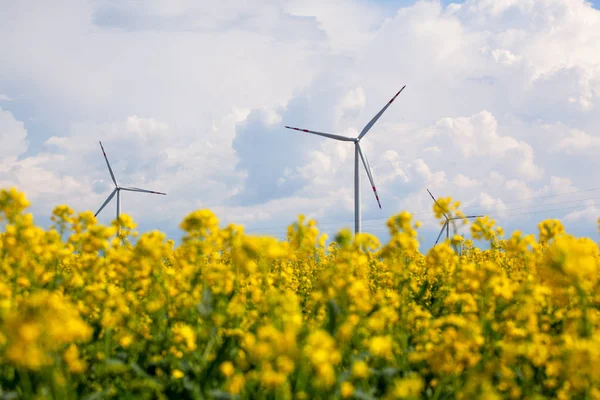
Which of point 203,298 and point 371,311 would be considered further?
point 371,311

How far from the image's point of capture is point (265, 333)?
394cm

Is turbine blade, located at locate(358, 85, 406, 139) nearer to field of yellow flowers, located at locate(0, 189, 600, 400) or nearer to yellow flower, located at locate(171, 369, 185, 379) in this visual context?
field of yellow flowers, located at locate(0, 189, 600, 400)

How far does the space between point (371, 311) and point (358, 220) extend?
1466 centimetres

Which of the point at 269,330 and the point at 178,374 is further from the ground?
the point at 269,330

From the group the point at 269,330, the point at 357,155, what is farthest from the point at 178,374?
the point at 357,155

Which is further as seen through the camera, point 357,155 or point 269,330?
point 357,155

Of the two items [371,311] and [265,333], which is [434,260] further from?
[265,333]

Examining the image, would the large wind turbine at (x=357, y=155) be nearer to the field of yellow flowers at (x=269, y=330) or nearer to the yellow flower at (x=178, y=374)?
the field of yellow flowers at (x=269, y=330)

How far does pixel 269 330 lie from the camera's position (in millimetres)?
3949

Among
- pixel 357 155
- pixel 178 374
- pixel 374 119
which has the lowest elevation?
pixel 178 374

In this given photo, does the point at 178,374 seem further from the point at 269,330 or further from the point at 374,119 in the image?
the point at 374,119

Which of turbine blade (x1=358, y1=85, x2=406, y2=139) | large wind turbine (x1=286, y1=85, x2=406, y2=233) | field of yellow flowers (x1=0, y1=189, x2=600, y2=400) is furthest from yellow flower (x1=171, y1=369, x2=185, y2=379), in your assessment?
turbine blade (x1=358, y1=85, x2=406, y2=139)

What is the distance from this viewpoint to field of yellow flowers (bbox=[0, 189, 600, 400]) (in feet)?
A: 13.9

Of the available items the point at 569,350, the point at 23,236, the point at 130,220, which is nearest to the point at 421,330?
the point at 569,350
